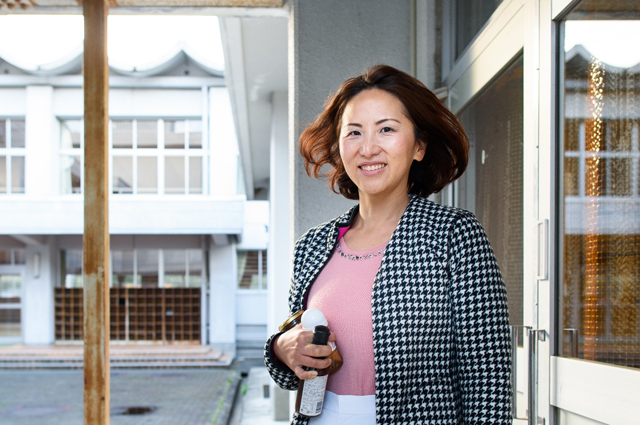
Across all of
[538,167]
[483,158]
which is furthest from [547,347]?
[483,158]

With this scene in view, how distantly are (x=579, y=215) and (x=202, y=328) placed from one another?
15.0 metres

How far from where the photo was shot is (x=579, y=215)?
1.42 m

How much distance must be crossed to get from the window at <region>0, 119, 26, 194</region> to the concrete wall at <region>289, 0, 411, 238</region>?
15034 mm

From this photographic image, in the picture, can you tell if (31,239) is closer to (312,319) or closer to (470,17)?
(470,17)

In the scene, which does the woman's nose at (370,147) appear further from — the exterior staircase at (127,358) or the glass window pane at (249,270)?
the glass window pane at (249,270)

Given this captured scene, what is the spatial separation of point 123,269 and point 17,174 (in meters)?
3.60

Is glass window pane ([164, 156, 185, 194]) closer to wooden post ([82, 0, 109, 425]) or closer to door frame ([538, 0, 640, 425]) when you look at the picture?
wooden post ([82, 0, 109, 425])

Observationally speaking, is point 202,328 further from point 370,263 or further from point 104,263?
point 370,263

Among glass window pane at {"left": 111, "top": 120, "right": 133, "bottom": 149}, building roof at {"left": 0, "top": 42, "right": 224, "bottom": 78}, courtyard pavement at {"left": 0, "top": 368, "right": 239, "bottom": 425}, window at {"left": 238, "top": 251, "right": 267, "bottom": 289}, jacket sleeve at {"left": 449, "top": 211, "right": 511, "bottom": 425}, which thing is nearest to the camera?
jacket sleeve at {"left": 449, "top": 211, "right": 511, "bottom": 425}

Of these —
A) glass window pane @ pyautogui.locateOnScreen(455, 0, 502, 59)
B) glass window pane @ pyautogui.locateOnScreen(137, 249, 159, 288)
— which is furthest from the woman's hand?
glass window pane @ pyautogui.locateOnScreen(137, 249, 159, 288)

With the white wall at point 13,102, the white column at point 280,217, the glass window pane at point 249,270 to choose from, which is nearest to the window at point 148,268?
the glass window pane at point 249,270

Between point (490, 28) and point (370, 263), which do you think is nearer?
point (370, 263)

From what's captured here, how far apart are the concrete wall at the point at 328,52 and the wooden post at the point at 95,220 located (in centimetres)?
91

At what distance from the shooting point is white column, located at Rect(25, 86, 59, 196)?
49.7 feet
